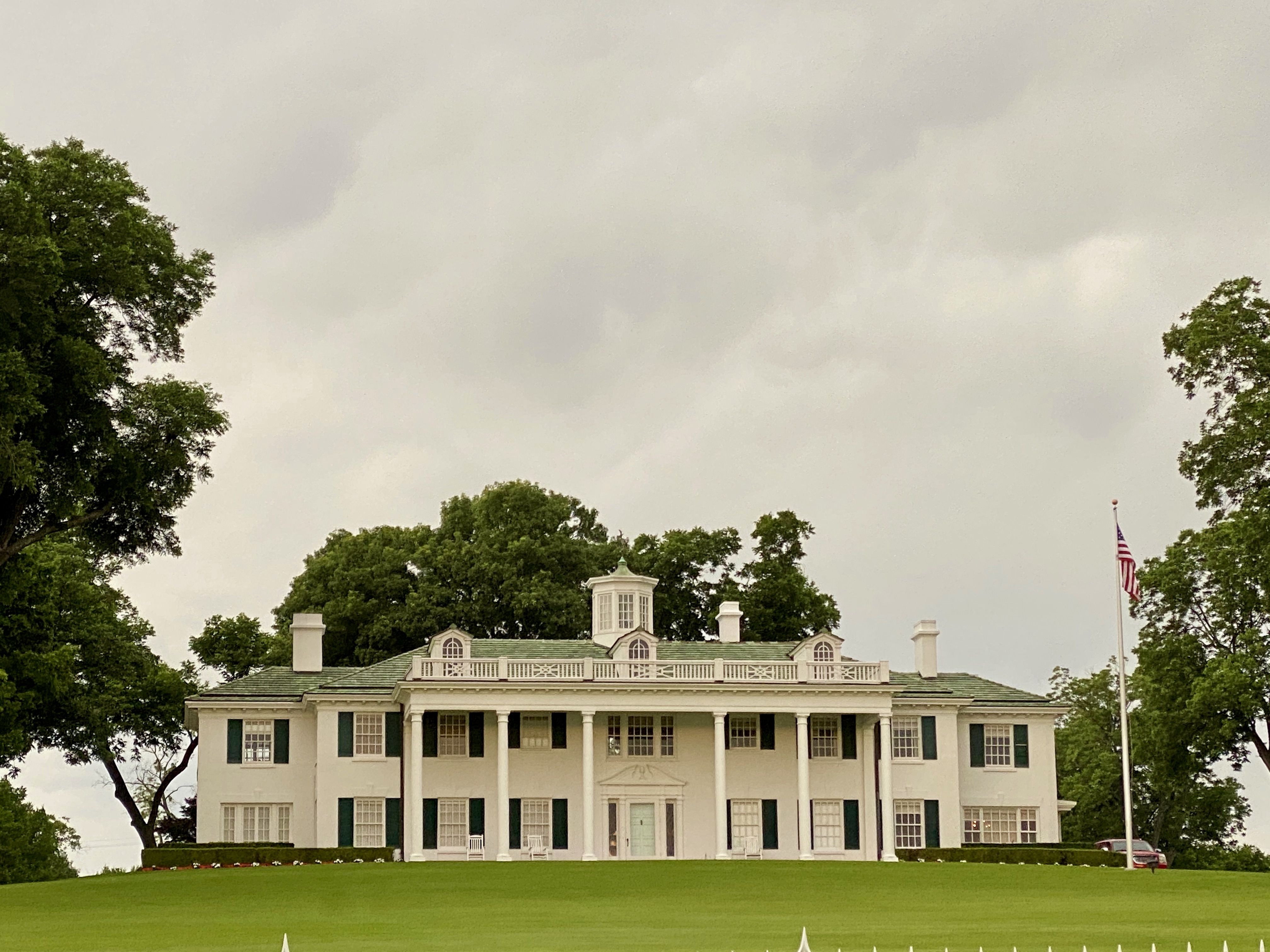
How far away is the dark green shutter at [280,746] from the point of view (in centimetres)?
5962

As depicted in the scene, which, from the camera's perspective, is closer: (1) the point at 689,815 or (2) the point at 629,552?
(1) the point at 689,815

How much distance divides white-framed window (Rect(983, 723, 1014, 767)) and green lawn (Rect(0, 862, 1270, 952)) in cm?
1237

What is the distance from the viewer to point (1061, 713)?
203ft

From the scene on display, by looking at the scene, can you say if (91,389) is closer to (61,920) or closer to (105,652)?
(61,920)

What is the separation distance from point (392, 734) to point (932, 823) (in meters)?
17.9

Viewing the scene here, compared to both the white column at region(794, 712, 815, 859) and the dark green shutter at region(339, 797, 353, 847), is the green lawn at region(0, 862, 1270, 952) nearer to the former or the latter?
the white column at region(794, 712, 815, 859)

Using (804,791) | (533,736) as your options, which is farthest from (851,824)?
(533,736)

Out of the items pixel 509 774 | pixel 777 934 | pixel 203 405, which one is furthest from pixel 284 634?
pixel 777 934

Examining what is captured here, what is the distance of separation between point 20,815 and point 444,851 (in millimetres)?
24820

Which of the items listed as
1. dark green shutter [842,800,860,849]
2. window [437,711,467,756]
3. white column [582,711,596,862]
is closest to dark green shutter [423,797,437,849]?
window [437,711,467,756]

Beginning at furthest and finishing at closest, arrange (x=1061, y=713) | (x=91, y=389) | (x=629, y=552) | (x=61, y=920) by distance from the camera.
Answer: (x=629, y=552) → (x=1061, y=713) → (x=91, y=389) → (x=61, y=920)

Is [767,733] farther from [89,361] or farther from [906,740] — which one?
[89,361]

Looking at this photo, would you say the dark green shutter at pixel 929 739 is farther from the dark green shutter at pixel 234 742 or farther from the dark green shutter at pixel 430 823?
the dark green shutter at pixel 234 742

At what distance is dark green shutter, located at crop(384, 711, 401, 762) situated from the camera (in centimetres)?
5909
